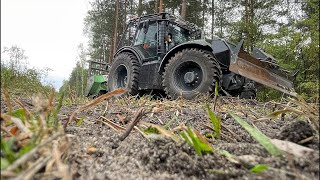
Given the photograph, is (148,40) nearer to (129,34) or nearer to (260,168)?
(129,34)

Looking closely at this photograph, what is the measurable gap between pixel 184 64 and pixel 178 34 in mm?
1574

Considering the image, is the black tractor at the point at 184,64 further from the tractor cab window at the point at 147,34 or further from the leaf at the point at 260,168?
the leaf at the point at 260,168

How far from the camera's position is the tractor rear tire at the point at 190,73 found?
5.16 m

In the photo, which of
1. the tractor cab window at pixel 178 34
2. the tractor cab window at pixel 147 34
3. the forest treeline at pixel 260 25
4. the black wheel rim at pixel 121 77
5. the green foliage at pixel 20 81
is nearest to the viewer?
the green foliage at pixel 20 81

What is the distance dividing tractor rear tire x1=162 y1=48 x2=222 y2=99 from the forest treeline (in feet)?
5.51

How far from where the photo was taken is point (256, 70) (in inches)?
198

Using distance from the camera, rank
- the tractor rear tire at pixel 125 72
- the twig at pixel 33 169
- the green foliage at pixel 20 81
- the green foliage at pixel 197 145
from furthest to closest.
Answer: the tractor rear tire at pixel 125 72 < the green foliage at pixel 20 81 < the green foliage at pixel 197 145 < the twig at pixel 33 169

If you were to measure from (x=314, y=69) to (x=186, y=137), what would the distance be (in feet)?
30.8

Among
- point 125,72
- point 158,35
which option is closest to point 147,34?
point 158,35

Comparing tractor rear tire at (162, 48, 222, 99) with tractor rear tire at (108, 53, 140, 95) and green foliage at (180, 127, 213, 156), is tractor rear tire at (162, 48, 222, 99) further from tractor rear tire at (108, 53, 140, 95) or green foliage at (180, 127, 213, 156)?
green foliage at (180, 127, 213, 156)

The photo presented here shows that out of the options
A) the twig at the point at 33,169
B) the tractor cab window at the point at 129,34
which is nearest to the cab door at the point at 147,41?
the tractor cab window at the point at 129,34

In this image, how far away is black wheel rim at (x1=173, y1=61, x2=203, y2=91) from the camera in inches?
219

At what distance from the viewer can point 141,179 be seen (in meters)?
0.70

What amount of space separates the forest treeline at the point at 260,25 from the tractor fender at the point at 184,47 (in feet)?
5.59
